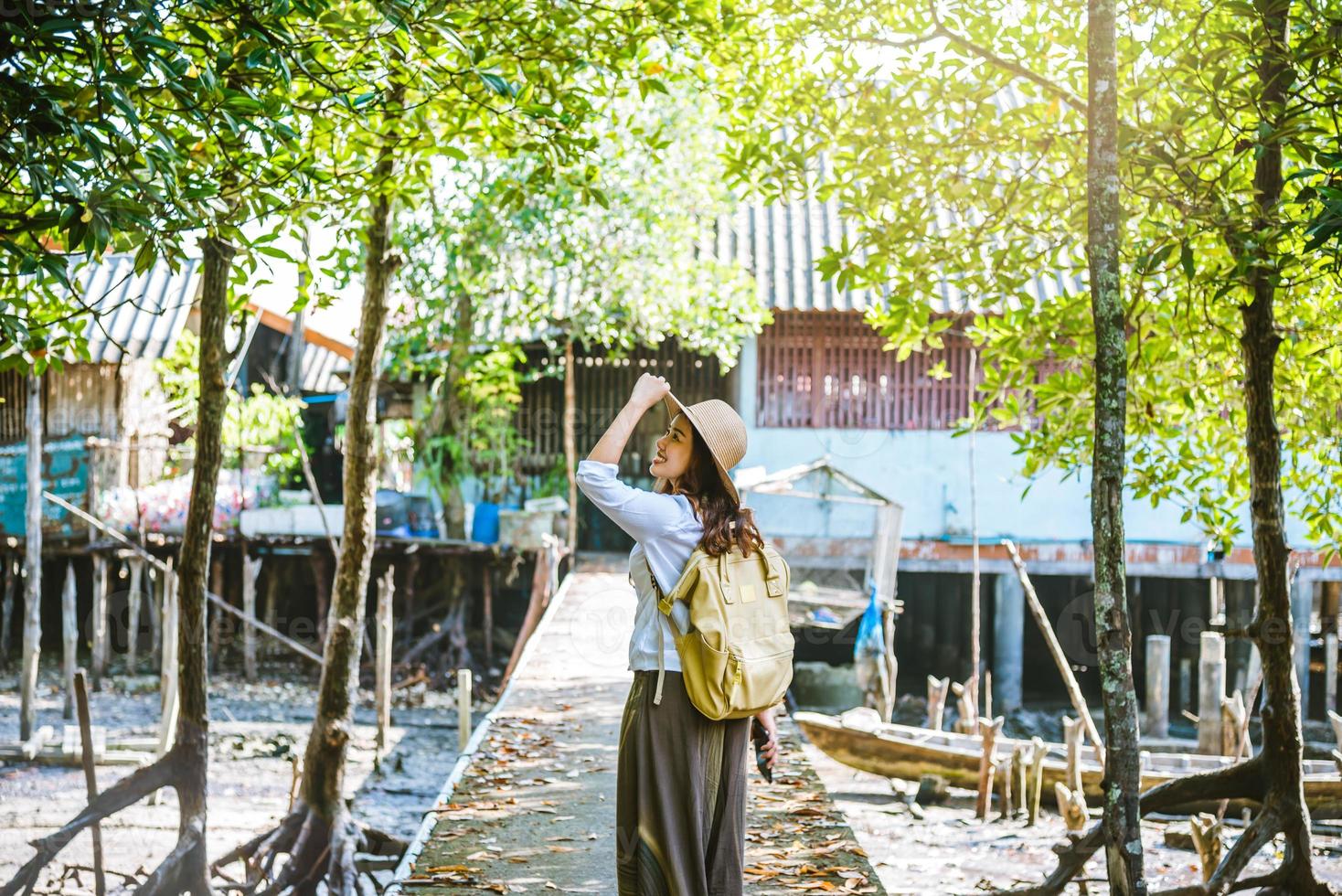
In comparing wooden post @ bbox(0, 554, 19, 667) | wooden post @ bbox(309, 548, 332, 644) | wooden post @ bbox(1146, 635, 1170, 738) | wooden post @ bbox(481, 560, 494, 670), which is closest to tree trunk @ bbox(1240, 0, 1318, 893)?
wooden post @ bbox(1146, 635, 1170, 738)

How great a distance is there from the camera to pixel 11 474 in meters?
16.6

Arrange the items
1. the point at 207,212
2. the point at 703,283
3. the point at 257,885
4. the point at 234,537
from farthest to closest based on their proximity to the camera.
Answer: the point at 234,537 < the point at 703,283 < the point at 257,885 < the point at 207,212

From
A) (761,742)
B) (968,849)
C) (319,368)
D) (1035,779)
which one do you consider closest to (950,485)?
(1035,779)

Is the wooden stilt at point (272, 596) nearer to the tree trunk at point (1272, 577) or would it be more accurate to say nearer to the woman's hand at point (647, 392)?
the tree trunk at point (1272, 577)

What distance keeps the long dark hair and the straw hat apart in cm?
2

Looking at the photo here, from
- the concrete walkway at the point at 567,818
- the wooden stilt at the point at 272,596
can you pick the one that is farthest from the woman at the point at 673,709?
the wooden stilt at the point at 272,596

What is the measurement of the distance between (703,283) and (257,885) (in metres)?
9.49

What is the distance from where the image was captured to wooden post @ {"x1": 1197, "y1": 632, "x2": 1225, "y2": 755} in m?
11.6

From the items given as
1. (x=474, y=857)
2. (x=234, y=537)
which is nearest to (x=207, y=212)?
(x=474, y=857)

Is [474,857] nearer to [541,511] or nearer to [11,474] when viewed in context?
[541,511]

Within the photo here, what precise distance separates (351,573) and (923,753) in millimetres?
6028

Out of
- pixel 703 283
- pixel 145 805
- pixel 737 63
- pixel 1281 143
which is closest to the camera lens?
pixel 1281 143

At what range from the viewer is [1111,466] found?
4.01 m

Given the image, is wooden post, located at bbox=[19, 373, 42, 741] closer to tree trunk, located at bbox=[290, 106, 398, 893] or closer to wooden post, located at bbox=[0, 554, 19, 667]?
wooden post, located at bbox=[0, 554, 19, 667]
